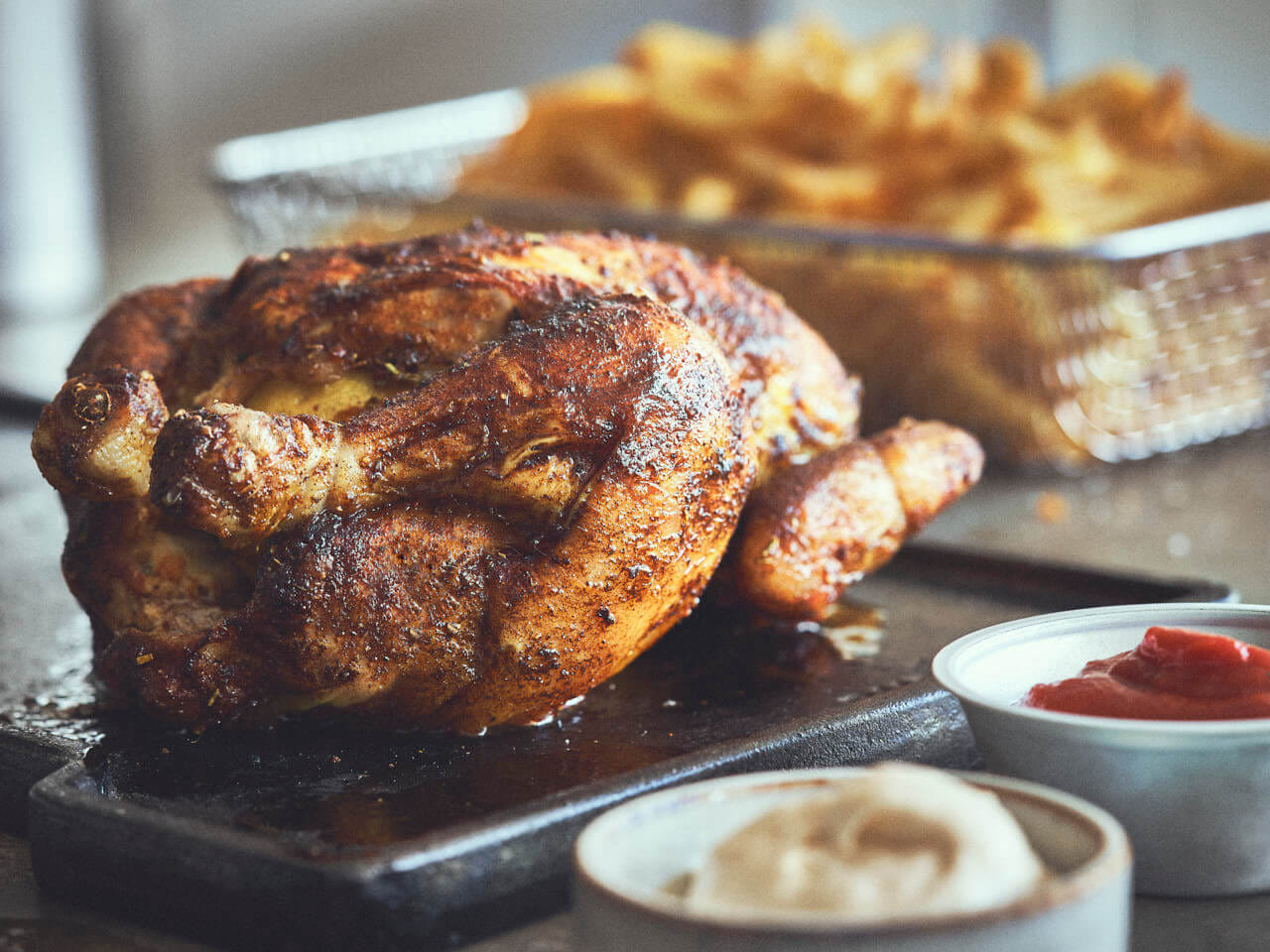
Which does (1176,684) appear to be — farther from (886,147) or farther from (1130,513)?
(886,147)

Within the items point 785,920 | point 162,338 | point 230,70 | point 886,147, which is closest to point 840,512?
point 162,338

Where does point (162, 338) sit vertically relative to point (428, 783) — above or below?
above

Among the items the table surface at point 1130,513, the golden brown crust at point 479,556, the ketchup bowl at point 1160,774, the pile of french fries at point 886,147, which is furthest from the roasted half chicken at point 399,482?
the pile of french fries at point 886,147

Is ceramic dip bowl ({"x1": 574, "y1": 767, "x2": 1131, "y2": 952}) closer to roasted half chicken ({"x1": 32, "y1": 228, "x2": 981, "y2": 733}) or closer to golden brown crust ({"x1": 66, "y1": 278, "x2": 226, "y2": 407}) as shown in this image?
roasted half chicken ({"x1": 32, "y1": 228, "x2": 981, "y2": 733})

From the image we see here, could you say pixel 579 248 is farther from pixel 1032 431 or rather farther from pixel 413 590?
pixel 1032 431

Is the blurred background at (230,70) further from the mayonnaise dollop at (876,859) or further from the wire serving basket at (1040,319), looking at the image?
the mayonnaise dollop at (876,859)
